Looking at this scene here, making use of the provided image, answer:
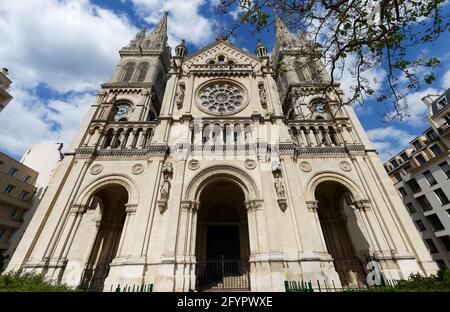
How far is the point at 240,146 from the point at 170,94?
8.37 meters

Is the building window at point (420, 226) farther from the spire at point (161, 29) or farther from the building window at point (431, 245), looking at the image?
the spire at point (161, 29)

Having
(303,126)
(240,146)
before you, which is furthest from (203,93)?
(303,126)

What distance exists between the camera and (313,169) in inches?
576

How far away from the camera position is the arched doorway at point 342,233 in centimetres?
1378

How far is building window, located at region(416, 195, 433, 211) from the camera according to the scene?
23.6 metres

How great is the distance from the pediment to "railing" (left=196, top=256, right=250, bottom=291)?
18986 mm

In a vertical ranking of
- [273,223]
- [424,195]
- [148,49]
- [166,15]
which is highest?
[166,15]

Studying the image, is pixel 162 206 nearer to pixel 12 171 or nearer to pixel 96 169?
pixel 96 169

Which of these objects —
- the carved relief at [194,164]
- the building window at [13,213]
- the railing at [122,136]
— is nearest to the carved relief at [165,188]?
the carved relief at [194,164]

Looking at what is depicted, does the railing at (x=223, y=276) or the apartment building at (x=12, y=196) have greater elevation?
the apartment building at (x=12, y=196)

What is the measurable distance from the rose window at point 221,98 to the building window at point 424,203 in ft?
82.2

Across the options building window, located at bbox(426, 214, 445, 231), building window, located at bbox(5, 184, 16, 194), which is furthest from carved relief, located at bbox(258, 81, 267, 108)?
building window, located at bbox(5, 184, 16, 194)

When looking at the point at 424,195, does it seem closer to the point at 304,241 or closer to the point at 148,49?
the point at 304,241

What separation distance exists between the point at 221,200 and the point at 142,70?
19.9m
